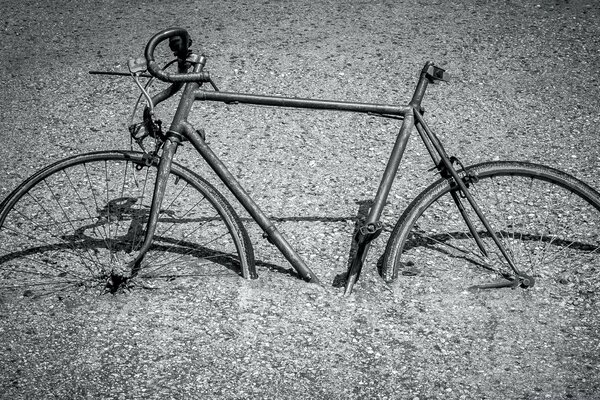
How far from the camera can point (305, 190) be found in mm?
5324

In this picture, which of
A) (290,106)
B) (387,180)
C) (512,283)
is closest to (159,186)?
(290,106)

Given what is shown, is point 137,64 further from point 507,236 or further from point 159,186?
point 507,236

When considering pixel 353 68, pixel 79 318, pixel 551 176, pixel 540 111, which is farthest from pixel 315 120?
pixel 79 318

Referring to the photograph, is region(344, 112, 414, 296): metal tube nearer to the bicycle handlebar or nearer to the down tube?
the down tube

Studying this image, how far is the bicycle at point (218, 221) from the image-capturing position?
3.96 meters

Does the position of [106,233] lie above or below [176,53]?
below

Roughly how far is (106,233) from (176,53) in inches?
62.2

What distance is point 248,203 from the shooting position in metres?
4.07

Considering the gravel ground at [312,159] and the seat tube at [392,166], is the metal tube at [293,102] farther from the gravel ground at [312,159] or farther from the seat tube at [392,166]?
the gravel ground at [312,159]

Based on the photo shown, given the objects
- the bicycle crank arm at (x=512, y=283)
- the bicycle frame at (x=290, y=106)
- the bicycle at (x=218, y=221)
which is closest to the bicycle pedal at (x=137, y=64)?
the bicycle at (x=218, y=221)

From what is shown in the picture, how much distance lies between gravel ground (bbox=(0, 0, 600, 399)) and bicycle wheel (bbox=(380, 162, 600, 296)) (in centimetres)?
23

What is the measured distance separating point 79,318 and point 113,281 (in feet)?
0.97

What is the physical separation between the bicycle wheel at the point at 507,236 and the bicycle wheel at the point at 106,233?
45.5 inches

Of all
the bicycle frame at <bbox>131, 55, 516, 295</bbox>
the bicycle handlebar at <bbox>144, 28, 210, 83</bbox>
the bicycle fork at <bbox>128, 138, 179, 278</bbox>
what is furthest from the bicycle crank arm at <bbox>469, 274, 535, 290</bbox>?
the bicycle handlebar at <bbox>144, 28, 210, 83</bbox>
